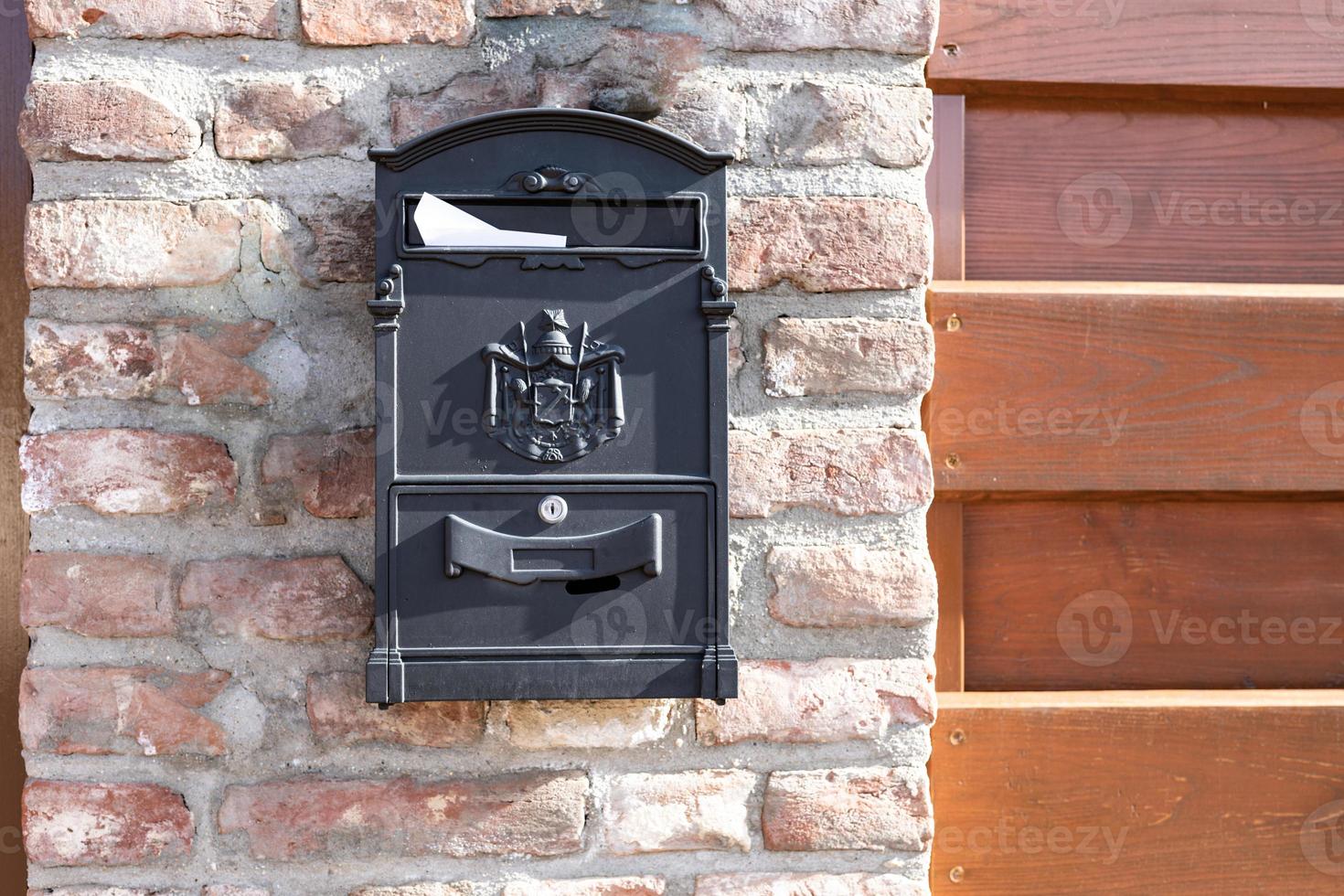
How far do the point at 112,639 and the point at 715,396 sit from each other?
0.78m

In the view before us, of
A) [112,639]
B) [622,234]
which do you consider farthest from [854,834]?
[112,639]

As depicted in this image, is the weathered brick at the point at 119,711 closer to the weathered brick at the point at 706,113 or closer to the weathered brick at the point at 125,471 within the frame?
the weathered brick at the point at 125,471

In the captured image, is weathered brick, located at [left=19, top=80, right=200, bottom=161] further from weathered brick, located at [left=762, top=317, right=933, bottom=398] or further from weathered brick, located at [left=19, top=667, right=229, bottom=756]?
weathered brick, located at [left=762, top=317, right=933, bottom=398]

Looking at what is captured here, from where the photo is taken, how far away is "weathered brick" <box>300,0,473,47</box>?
1203 millimetres

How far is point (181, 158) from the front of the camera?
1203 mm

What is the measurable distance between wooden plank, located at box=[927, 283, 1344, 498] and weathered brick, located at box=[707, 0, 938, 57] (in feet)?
1.17

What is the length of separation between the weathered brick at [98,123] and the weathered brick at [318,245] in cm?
15

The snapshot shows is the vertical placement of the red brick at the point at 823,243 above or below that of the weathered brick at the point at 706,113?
below

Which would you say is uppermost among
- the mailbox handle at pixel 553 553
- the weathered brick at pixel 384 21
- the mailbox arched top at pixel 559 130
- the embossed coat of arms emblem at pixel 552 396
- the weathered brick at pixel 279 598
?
the weathered brick at pixel 384 21

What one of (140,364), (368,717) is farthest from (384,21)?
(368,717)

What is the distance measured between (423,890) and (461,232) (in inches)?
30.7

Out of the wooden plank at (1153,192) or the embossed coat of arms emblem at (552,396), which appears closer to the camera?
the embossed coat of arms emblem at (552,396)

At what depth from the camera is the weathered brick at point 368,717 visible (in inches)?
46.8

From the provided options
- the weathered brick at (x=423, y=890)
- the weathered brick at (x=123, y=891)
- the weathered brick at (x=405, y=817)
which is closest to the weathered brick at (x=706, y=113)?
the weathered brick at (x=405, y=817)
